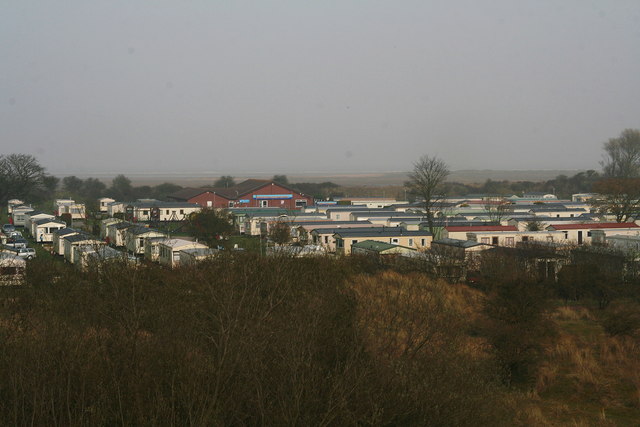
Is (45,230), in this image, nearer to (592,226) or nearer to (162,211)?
(162,211)

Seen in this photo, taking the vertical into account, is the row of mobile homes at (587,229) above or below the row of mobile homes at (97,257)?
below

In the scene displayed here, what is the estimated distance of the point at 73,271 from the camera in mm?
10102

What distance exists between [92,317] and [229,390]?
3.09m

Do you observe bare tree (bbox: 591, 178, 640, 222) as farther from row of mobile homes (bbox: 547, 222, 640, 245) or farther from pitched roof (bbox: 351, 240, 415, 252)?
pitched roof (bbox: 351, 240, 415, 252)

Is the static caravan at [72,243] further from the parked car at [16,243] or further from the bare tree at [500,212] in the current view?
the bare tree at [500,212]

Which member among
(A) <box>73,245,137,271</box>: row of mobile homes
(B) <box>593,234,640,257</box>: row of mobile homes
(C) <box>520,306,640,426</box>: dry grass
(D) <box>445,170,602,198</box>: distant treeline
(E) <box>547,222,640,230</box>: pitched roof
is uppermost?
(D) <box>445,170,602,198</box>: distant treeline

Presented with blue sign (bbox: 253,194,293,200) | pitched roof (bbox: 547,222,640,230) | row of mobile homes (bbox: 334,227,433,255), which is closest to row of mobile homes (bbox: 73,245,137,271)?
row of mobile homes (bbox: 334,227,433,255)

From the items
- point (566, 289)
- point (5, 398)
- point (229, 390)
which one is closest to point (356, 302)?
point (229, 390)

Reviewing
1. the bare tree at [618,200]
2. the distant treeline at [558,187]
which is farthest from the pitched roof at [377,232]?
the distant treeline at [558,187]

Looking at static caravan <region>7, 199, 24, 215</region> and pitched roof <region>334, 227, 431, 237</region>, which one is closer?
pitched roof <region>334, 227, 431, 237</region>

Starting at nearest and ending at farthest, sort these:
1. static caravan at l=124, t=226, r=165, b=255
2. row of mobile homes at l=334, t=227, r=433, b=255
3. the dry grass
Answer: the dry grass
static caravan at l=124, t=226, r=165, b=255
row of mobile homes at l=334, t=227, r=433, b=255

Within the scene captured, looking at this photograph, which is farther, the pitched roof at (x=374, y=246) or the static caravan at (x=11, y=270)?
the pitched roof at (x=374, y=246)

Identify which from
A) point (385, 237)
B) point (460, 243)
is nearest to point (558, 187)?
point (385, 237)

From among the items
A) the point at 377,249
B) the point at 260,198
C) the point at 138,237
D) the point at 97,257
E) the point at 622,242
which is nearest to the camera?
the point at 97,257
